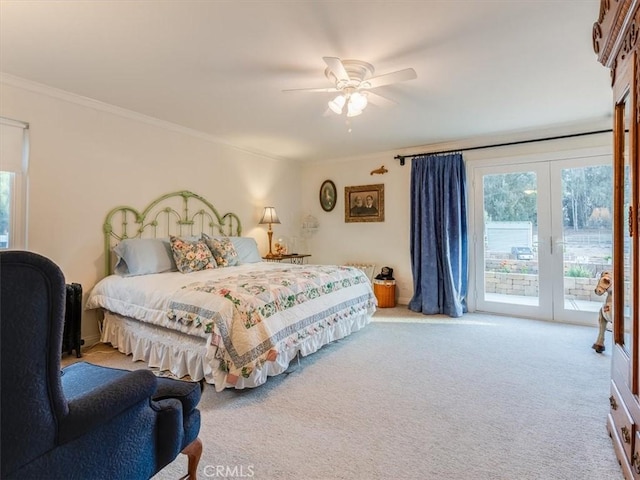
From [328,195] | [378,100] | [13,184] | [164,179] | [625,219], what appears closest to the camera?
[625,219]

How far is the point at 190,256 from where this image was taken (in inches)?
136

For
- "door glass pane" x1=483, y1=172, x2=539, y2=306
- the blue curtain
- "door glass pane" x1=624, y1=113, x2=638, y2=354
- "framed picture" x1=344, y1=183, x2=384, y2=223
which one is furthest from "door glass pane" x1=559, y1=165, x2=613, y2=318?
"door glass pane" x1=624, y1=113, x2=638, y2=354

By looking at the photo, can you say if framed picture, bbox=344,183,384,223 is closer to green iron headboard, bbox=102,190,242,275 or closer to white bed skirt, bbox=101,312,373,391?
green iron headboard, bbox=102,190,242,275

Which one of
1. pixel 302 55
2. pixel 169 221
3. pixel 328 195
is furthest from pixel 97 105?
pixel 328 195

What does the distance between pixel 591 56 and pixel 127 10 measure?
3.21 meters

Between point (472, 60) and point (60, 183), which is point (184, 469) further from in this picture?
point (472, 60)

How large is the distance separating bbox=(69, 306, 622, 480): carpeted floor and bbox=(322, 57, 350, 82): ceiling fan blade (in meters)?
2.30

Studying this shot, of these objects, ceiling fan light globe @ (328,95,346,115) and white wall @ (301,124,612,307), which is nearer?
ceiling fan light globe @ (328,95,346,115)

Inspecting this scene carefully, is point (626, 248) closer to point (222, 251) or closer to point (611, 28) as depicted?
point (611, 28)

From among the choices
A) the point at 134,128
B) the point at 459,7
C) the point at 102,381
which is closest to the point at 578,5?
the point at 459,7

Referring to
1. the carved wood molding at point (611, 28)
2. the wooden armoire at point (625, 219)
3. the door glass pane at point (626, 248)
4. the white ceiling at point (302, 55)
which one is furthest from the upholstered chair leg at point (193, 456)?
the carved wood molding at point (611, 28)

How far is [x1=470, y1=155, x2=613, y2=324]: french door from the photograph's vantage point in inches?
153

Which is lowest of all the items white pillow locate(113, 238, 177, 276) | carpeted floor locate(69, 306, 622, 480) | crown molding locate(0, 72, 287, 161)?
carpeted floor locate(69, 306, 622, 480)

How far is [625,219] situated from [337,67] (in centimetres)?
191
